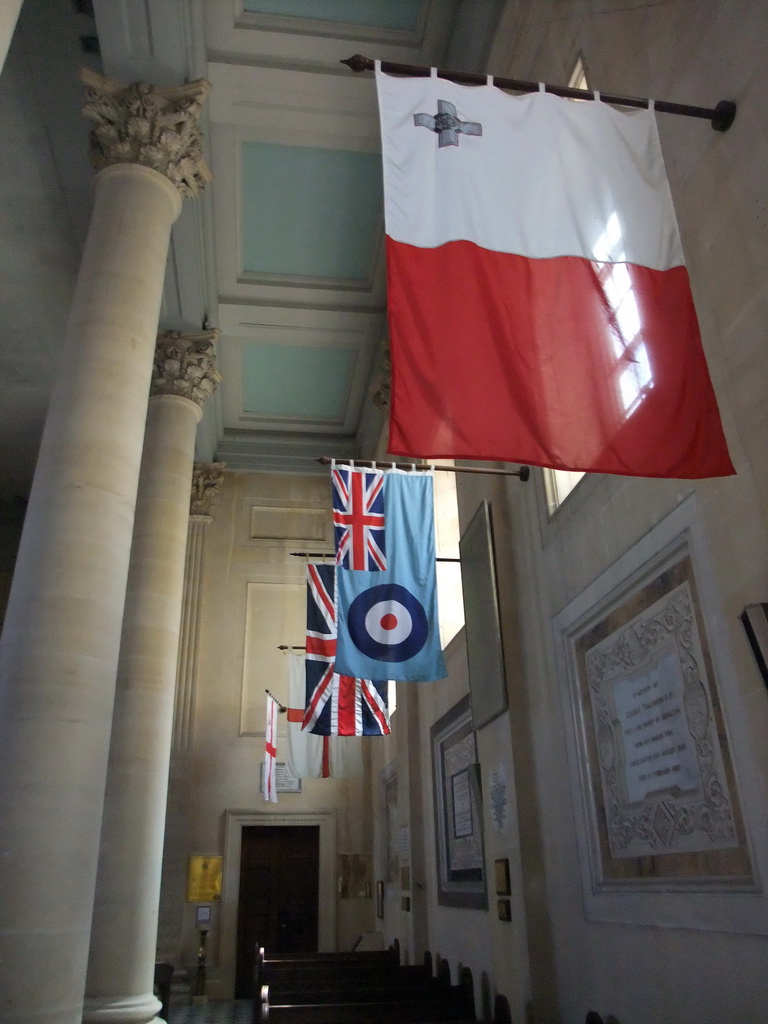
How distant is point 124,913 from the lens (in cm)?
706

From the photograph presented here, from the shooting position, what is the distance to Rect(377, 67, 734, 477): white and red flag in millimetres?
→ 3227

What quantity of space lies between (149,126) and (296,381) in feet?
22.1

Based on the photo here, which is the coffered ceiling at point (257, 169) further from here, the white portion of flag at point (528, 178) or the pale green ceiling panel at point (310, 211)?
the white portion of flag at point (528, 178)

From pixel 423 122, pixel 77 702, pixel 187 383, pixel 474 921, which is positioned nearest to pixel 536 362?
pixel 423 122

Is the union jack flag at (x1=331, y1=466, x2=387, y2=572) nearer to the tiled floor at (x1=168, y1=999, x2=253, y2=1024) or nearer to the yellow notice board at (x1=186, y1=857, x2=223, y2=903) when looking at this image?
the tiled floor at (x1=168, y1=999, x2=253, y2=1024)

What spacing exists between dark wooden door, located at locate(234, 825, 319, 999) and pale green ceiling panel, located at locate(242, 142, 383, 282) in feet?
30.1

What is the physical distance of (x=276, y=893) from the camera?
13000mm

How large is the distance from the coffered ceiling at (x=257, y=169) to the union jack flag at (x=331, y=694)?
4.89 m

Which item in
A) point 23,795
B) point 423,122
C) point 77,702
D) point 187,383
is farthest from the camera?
point 187,383

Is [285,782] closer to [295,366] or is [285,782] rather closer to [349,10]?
[295,366]

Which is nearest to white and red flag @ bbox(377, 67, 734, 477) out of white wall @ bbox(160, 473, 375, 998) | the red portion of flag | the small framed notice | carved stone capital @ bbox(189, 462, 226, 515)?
the red portion of flag

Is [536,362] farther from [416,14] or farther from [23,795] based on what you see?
[416,14]

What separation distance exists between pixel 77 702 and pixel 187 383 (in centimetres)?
673

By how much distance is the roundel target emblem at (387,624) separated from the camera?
21.5ft
